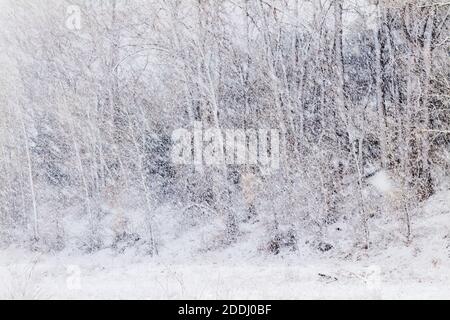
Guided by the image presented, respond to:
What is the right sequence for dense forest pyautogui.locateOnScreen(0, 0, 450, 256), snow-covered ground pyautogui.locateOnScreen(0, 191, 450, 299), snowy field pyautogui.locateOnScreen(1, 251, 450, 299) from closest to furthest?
1. snowy field pyautogui.locateOnScreen(1, 251, 450, 299)
2. snow-covered ground pyautogui.locateOnScreen(0, 191, 450, 299)
3. dense forest pyautogui.locateOnScreen(0, 0, 450, 256)

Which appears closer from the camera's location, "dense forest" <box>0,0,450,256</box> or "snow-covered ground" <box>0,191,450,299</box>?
"snow-covered ground" <box>0,191,450,299</box>

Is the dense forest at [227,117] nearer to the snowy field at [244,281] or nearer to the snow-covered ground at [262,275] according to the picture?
the snow-covered ground at [262,275]

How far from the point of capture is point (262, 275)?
12.8m

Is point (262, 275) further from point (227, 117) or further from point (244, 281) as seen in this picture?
point (227, 117)

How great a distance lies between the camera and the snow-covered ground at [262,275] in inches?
354

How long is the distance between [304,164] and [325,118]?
106 inches

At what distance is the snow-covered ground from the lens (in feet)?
29.5

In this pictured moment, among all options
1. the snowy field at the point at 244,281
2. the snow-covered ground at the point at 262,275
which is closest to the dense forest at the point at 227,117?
the snow-covered ground at the point at 262,275

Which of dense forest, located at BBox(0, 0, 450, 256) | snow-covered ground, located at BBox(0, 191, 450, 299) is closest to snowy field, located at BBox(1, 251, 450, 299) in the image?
snow-covered ground, located at BBox(0, 191, 450, 299)

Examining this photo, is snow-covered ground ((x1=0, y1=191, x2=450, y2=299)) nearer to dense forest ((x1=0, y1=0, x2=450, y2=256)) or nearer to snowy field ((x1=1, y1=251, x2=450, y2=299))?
snowy field ((x1=1, y1=251, x2=450, y2=299))

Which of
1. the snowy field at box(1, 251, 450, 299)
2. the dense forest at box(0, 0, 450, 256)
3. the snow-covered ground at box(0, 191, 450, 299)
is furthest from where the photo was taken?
the dense forest at box(0, 0, 450, 256)

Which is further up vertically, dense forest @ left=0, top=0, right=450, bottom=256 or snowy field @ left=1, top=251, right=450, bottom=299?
dense forest @ left=0, top=0, right=450, bottom=256
